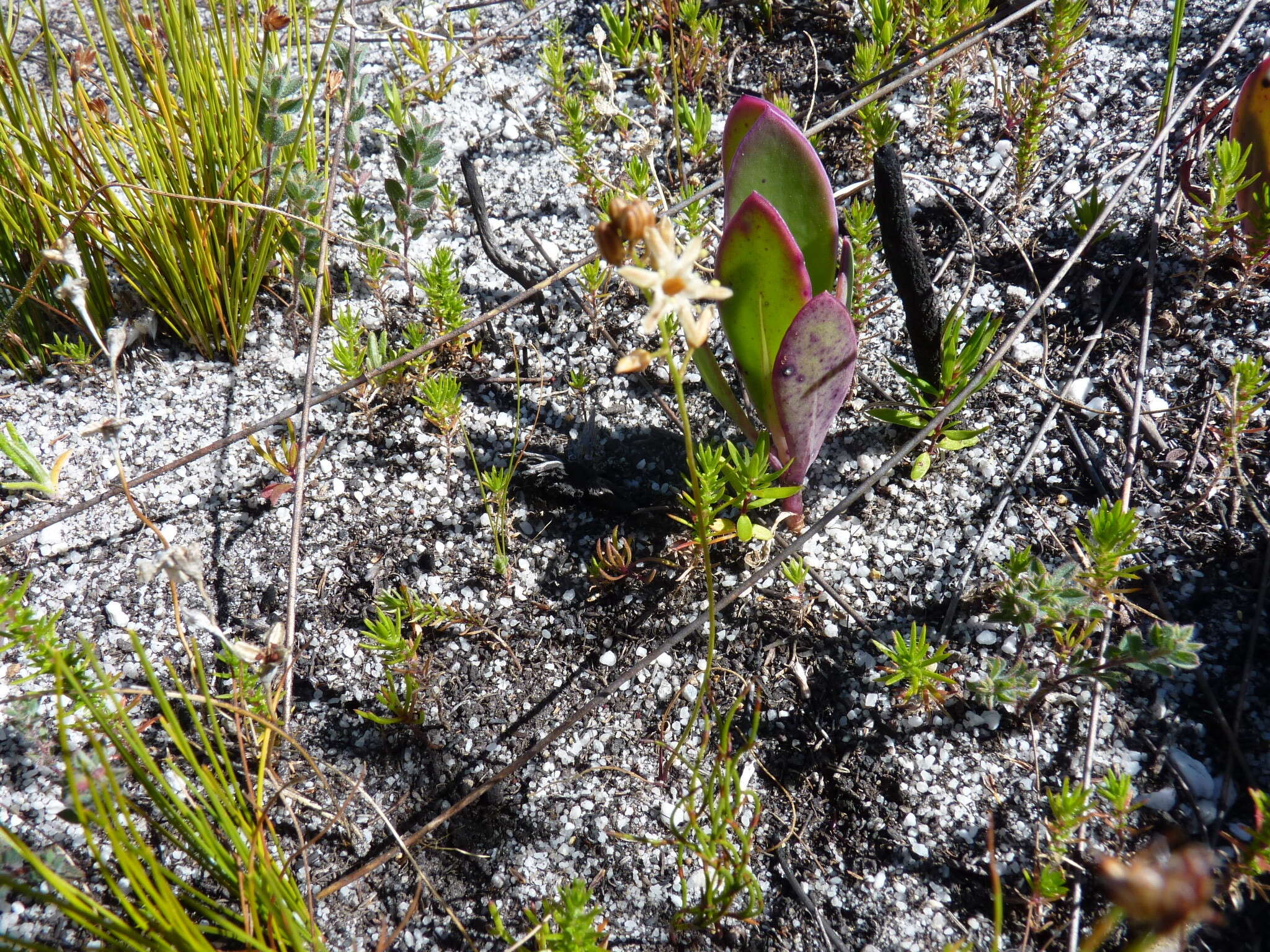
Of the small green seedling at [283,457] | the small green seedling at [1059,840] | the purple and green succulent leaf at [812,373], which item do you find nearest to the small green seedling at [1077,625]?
the small green seedling at [1059,840]

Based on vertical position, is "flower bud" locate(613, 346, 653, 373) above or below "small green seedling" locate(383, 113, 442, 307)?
above

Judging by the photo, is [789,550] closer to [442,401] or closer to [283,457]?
[442,401]

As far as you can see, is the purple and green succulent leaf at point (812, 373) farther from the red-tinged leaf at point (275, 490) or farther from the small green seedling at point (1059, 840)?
the red-tinged leaf at point (275, 490)

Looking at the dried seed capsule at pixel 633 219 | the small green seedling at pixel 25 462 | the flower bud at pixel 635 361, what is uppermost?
the dried seed capsule at pixel 633 219

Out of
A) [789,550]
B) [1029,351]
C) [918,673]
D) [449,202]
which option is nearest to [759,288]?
[789,550]

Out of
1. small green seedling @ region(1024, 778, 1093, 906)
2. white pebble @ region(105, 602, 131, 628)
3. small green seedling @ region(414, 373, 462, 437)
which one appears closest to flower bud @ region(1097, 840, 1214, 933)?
small green seedling @ region(1024, 778, 1093, 906)

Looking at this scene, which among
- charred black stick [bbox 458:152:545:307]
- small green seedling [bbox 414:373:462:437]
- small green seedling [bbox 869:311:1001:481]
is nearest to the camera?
small green seedling [bbox 869:311:1001:481]

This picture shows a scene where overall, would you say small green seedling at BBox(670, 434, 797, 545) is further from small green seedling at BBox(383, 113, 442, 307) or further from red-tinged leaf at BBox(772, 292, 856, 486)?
small green seedling at BBox(383, 113, 442, 307)

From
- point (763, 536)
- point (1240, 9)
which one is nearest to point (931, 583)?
point (763, 536)
